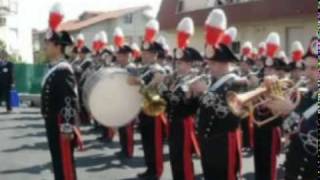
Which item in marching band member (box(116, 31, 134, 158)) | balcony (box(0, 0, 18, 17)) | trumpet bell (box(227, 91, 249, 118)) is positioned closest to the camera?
trumpet bell (box(227, 91, 249, 118))

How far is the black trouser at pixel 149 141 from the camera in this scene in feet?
Result: 26.1

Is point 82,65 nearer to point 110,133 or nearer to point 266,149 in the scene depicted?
point 110,133

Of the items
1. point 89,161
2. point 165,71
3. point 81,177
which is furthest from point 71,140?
point 89,161

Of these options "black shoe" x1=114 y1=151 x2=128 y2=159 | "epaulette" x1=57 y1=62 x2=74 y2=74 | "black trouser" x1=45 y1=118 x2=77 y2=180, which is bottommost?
"black shoe" x1=114 y1=151 x2=128 y2=159

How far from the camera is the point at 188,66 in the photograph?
646 cm

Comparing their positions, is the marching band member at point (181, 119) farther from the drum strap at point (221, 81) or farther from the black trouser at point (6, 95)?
the black trouser at point (6, 95)

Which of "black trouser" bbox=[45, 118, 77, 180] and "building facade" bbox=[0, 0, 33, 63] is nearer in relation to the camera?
"black trouser" bbox=[45, 118, 77, 180]

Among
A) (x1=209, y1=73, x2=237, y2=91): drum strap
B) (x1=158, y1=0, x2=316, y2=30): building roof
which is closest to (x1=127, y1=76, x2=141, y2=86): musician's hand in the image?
(x1=209, y1=73, x2=237, y2=91): drum strap

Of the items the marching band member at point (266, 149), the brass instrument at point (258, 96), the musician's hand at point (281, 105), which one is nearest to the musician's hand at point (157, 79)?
the marching band member at point (266, 149)

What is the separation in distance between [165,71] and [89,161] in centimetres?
284

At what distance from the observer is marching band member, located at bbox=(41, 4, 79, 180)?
19.3 feet

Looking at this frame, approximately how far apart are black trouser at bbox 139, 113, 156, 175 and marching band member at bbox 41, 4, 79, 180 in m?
2.08

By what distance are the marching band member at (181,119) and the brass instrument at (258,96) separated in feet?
5.02

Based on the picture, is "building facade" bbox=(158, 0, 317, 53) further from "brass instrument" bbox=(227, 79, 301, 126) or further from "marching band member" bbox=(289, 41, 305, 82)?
"brass instrument" bbox=(227, 79, 301, 126)
